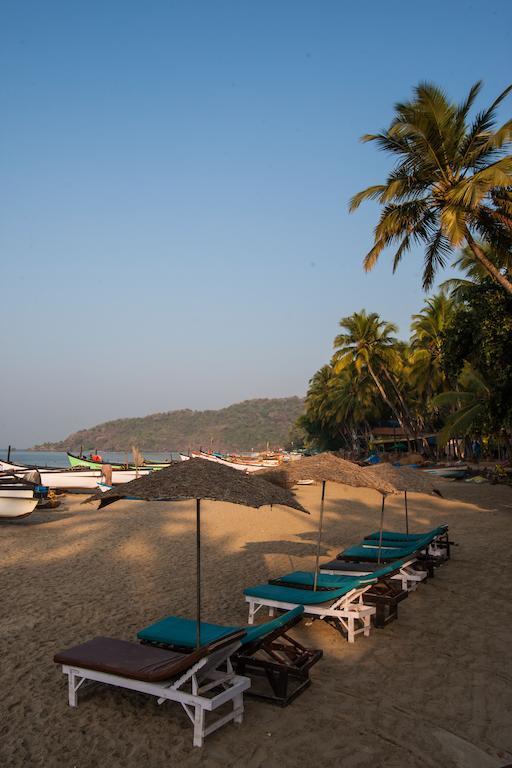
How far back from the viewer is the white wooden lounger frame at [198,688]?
4238 millimetres

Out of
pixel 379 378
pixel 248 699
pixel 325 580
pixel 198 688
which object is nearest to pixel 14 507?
pixel 325 580

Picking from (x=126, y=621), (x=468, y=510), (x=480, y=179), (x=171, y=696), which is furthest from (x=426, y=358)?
(x=171, y=696)

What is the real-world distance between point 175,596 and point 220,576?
1.59 meters

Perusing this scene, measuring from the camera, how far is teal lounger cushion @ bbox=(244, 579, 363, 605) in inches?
249

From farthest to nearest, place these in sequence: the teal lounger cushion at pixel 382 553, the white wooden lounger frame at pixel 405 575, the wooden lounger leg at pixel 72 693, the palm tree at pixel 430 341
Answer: the palm tree at pixel 430 341
the teal lounger cushion at pixel 382 553
the white wooden lounger frame at pixel 405 575
the wooden lounger leg at pixel 72 693

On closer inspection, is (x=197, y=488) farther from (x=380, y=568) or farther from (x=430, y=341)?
(x=430, y=341)

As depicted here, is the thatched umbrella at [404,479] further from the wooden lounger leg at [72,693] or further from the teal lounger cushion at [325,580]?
the wooden lounger leg at [72,693]

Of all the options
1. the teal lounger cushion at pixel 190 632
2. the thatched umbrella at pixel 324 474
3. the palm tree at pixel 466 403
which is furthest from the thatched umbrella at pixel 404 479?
the palm tree at pixel 466 403

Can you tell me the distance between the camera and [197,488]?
5188 millimetres

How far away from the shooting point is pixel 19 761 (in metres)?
4.03

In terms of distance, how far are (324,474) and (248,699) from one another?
331 cm

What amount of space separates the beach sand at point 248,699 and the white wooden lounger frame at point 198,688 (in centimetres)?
10

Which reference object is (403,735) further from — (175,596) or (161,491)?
(175,596)

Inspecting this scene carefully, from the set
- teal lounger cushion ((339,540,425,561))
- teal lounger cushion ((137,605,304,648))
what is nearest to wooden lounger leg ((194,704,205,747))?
teal lounger cushion ((137,605,304,648))
